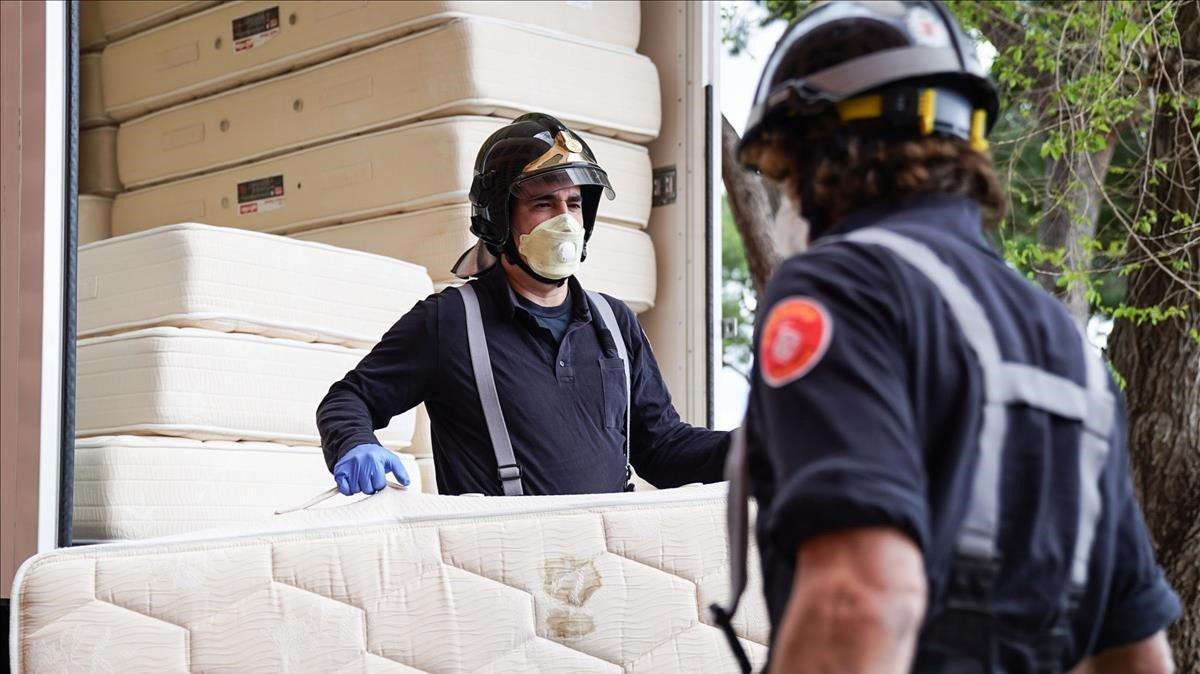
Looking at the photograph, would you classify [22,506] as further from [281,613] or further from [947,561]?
[947,561]

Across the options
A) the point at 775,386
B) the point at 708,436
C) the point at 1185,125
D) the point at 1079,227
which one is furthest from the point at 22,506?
the point at 1079,227

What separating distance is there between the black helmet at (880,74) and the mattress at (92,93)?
4.48 meters

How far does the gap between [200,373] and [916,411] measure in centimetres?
282

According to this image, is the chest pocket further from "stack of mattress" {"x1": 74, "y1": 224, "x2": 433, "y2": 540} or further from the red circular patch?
the red circular patch

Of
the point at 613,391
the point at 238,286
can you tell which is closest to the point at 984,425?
the point at 613,391

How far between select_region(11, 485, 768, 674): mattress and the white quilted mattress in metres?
2.04

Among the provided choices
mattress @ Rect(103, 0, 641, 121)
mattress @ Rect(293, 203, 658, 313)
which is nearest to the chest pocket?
mattress @ Rect(293, 203, 658, 313)

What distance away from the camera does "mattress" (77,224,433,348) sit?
150 inches

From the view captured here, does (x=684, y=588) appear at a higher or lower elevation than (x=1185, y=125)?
lower

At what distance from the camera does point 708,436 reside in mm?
3336

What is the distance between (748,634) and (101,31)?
152 inches

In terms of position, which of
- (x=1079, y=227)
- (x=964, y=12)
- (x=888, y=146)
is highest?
(x=964, y=12)

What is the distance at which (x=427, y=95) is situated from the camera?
14.7 ft

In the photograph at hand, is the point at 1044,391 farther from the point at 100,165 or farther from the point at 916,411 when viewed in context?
the point at 100,165
